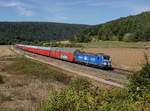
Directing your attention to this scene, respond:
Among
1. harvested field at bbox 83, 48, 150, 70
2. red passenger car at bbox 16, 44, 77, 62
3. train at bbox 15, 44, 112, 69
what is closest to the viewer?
train at bbox 15, 44, 112, 69

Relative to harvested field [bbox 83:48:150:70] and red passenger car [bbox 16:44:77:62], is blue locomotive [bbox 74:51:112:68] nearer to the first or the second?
red passenger car [bbox 16:44:77:62]

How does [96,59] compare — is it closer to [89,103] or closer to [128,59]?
[128,59]

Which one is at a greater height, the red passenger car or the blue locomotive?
the blue locomotive

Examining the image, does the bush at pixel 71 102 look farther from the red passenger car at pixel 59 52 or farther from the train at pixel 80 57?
the red passenger car at pixel 59 52

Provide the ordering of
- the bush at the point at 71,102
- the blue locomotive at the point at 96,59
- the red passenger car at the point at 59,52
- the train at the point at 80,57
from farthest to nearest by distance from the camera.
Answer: the red passenger car at the point at 59,52
the train at the point at 80,57
the blue locomotive at the point at 96,59
the bush at the point at 71,102

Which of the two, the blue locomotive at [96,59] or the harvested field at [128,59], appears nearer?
the blue locomotive at [96,59]

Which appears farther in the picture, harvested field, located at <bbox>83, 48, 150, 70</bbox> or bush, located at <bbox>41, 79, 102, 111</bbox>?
harvested field, located at <bbox>83, 48, 150, 70</bbox>

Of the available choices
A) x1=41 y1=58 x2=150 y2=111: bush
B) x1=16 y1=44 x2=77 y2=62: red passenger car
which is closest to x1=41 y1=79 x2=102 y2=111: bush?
x1=41 y1=58 x2=150 y2=111: bush

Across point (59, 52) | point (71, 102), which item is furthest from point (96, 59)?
point (71, 102)

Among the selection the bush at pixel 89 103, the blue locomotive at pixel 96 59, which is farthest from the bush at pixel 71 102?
the blue locomotive at pixel 96 59

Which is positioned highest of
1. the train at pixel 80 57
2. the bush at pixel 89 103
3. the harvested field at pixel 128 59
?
the bush at pixel 89 103

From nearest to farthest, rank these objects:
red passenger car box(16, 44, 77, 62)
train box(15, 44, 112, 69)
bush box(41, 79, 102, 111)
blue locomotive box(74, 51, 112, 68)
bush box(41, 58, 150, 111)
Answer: bush box(41, 58, 150, 111)
bush box(41, 79, 102, 111)
blue locomotive box(74, 51, 112, 68)
train box(15, 44, 112, 69)
red passenger car box(16, 44, 77, 62)

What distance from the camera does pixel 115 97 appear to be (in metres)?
15.5

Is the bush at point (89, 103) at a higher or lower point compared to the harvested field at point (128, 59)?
higher
